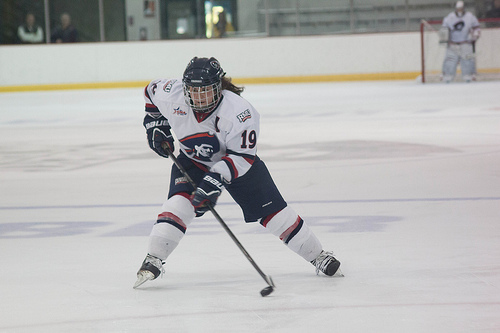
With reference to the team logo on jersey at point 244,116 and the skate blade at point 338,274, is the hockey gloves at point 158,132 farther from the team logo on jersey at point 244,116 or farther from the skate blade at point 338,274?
the skate blade at point 338,274

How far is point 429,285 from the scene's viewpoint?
258 cm

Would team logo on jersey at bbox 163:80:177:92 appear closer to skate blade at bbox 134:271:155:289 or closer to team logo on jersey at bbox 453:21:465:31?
skate blade at bbox 134:271:155:289

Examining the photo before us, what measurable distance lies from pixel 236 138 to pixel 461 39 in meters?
11.7

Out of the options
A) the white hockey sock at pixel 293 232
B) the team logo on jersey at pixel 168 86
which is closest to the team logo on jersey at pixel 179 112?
the team logo on jersey at pixel 168 86

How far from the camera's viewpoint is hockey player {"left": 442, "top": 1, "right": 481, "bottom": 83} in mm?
13406

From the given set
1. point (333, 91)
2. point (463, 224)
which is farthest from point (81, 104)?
point (463, 224)

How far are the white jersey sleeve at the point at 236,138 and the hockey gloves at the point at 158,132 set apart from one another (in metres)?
0.33

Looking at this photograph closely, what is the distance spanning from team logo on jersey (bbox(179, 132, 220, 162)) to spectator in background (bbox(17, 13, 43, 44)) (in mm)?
13478

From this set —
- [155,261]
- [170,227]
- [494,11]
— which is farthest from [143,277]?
[494,11]

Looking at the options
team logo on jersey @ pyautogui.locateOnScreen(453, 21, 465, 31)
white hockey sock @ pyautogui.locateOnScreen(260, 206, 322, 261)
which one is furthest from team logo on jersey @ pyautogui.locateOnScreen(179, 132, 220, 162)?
team logo on jersey @ pyautogui.locateOnScreen(453, 21, 465, 31)

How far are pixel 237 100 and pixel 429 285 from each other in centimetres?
90

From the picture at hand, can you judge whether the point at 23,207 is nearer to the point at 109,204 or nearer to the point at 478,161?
the point at 109,204

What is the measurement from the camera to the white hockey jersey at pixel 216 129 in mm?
2551

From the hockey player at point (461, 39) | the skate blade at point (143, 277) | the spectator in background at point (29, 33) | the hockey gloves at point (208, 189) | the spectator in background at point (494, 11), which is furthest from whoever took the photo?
the spectator in background at point (29, 33)
